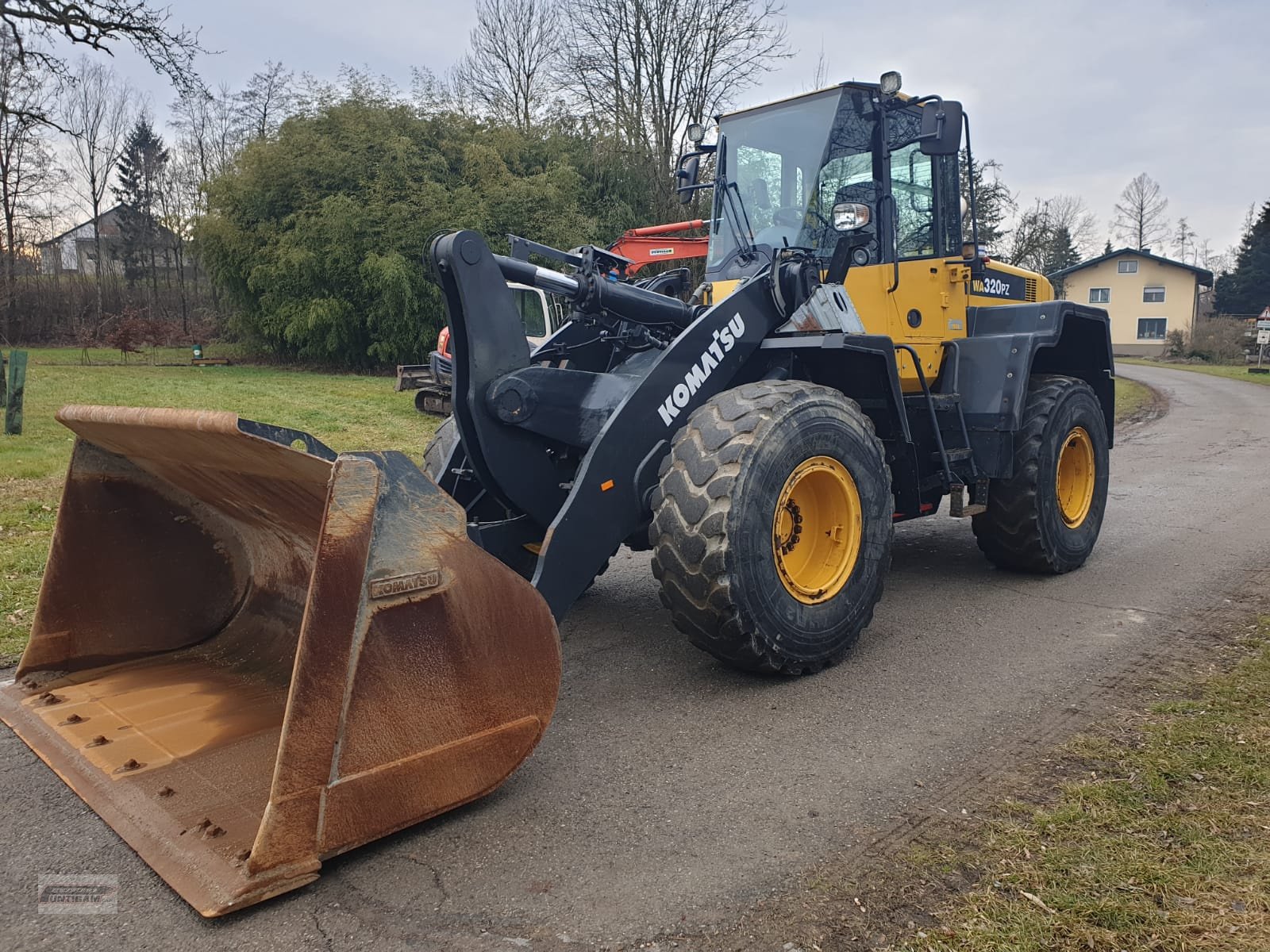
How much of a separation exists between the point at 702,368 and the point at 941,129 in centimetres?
196

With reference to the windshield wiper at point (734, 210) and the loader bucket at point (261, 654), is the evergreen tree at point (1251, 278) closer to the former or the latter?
the windshield wiper at point (734, 210)

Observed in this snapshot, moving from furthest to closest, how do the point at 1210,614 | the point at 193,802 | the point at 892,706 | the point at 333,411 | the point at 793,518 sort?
the point at 333,411 < the point at 1210,614 < the point at 793,518 < the point at 892,706 < the point at 193,802

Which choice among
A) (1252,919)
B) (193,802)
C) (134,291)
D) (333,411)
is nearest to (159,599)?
(193,802)

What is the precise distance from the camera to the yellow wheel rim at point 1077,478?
6461 mm

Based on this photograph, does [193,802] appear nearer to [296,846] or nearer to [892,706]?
[296,846]

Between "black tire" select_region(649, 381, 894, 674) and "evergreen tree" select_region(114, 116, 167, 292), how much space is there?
4746 centimetres

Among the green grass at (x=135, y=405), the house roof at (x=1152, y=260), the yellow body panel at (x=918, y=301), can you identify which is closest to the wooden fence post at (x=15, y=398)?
the green grass at (x=135, y=405)

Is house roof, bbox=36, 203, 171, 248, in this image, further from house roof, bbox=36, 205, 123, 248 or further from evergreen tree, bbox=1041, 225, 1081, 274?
evergreen tree, bbox=1041, 225, 1081, 274

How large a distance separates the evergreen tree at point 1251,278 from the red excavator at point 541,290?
5777cm

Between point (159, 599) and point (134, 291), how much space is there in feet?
149

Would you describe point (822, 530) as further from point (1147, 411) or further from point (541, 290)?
point (1147, 411)

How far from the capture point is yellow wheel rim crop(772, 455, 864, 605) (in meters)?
4.24

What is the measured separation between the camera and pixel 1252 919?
239cm

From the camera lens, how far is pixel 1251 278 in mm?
60562
